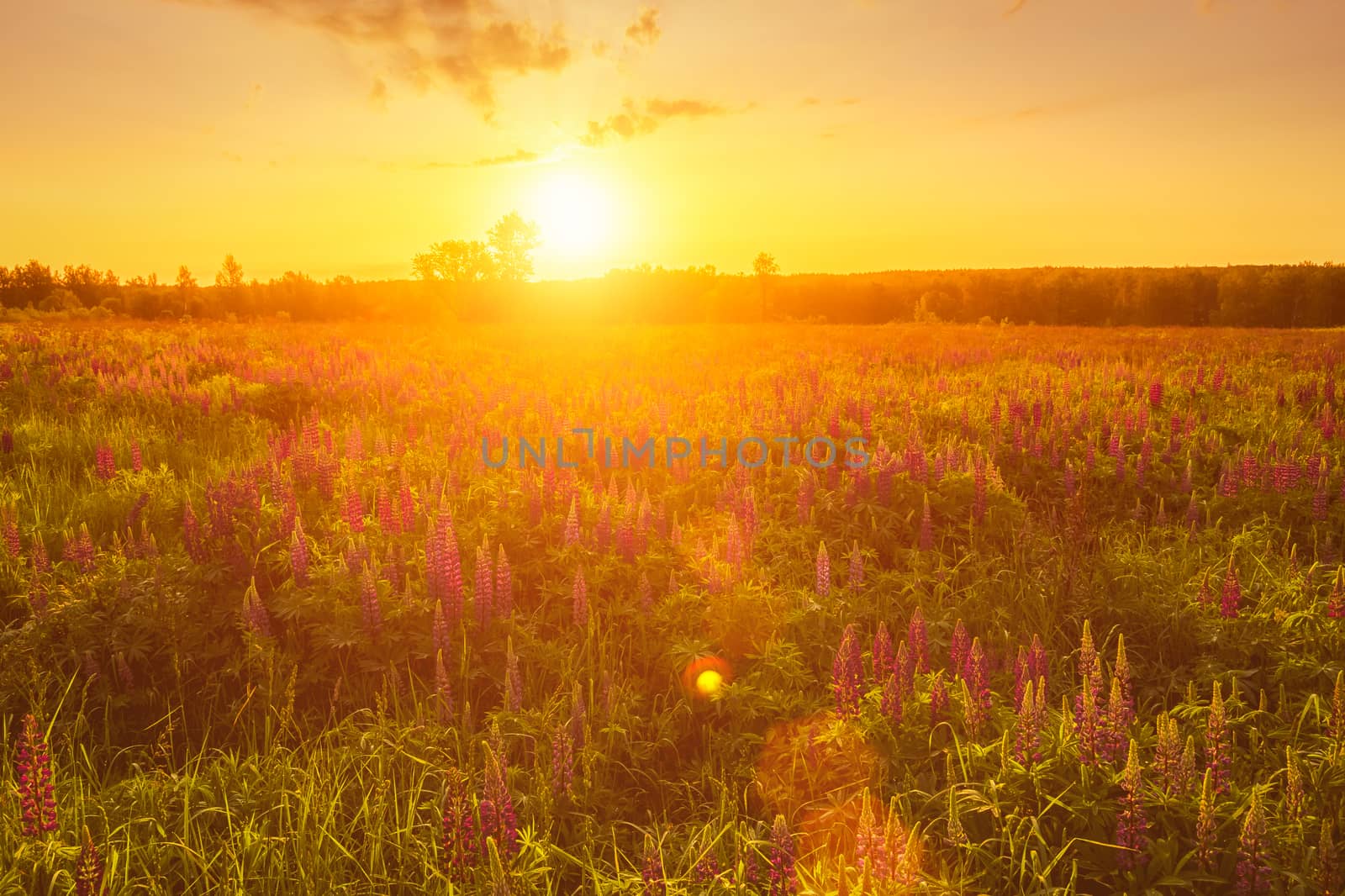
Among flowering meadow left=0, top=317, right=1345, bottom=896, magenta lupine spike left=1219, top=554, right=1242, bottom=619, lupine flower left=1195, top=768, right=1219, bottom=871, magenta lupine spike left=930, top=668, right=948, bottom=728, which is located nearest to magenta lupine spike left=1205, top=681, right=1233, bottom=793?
flowering meadow left=0, top=317, right=1345, bottom=896

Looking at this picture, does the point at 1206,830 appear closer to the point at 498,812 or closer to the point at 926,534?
the point at 498,812

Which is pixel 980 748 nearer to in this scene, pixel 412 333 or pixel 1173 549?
pixel 1173 549

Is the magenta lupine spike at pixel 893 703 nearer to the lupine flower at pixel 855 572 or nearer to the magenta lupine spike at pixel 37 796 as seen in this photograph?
the lupine flower at pixel 855 572

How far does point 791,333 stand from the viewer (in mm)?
24750

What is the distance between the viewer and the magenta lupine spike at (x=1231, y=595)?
398 centimetres

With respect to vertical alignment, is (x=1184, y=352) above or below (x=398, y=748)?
above

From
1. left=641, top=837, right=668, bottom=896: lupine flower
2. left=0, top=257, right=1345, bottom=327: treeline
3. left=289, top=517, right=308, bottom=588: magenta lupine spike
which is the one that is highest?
left=0, top=257, right=1345, bottom=327: treeline

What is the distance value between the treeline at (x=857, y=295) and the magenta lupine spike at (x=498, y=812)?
144 ft

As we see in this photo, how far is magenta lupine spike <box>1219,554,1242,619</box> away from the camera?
3984 millimetres

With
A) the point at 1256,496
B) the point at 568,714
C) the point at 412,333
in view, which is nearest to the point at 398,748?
the point at 568,714

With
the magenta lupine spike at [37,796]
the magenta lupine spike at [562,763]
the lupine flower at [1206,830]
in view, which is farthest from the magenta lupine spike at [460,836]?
the lupine flower at [1206,830]

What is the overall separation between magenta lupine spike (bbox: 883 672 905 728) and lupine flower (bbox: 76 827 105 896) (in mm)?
2778

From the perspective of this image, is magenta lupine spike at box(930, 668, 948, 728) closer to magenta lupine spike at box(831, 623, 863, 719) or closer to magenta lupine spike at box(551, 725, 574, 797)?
magenta lupine spike at box(831, 623, 863, 719)

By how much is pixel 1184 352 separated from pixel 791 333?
11130 mm
